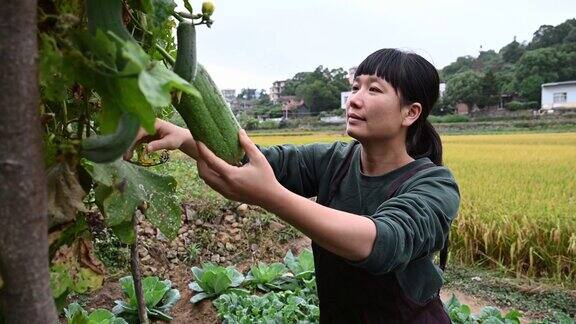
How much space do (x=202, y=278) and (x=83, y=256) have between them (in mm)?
3660

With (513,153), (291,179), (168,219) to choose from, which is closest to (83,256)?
(168,219)

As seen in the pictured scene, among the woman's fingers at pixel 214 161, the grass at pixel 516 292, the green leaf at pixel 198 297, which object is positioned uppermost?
the woman's fingers at pixel 214 161

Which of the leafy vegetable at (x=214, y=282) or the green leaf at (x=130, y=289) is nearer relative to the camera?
the green leaf at (x=130, y=289)

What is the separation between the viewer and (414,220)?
1.61 metres

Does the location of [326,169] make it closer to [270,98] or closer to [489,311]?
[489,311]

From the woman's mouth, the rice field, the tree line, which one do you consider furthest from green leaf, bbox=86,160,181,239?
the tree line

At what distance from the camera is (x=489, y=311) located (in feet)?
14.2

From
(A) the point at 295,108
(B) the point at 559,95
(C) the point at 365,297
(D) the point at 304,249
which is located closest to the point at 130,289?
(D) the point at 304,249

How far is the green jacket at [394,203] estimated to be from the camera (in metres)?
1.52

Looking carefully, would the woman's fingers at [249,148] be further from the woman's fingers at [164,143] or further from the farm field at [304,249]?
the farm field at [304,249]

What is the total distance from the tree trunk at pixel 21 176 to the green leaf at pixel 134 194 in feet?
1.15

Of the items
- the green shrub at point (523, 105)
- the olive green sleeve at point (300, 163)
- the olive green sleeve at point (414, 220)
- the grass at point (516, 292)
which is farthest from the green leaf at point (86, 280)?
the green shrub at point (523, 105)

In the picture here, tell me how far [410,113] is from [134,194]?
131cm

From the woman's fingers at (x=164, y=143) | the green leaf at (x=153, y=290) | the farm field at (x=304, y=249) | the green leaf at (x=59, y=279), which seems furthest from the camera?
the farm field at (x=304, y=249)
